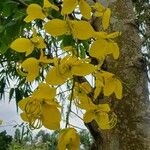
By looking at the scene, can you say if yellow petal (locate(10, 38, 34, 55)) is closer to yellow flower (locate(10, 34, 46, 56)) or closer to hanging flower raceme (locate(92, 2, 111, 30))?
yellow flower (locate(10, 34, 46, 56))

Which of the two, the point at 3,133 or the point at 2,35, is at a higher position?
the point at 3,133

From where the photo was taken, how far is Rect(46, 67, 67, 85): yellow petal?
1.98 ft

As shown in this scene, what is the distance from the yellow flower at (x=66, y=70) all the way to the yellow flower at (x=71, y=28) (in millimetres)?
33

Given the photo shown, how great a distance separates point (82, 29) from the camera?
600 mm

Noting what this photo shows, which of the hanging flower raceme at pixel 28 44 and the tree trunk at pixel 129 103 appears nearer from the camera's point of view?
the hanging flower raceme at pixel 28 44

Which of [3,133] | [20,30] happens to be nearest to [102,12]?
[20,30]

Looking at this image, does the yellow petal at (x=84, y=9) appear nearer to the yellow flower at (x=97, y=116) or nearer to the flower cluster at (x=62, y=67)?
the flower cluster at (x=62, y=67)

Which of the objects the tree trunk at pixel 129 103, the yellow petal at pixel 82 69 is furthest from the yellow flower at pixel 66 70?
the tree trunk at pixel 129 103

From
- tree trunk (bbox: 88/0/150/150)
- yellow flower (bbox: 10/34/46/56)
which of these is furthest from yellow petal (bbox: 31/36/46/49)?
tree trunk (bbox: 88/0/150/150)

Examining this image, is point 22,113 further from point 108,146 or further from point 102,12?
point 108,146

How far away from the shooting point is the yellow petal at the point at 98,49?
614 mm

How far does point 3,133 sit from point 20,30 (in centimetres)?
881

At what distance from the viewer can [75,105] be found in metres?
0.65

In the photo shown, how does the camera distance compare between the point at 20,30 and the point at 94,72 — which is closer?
the point at 94,72
